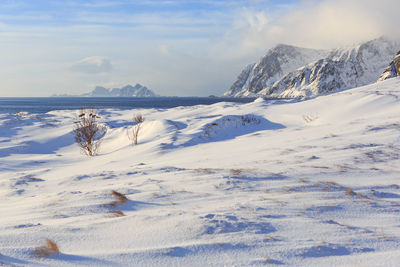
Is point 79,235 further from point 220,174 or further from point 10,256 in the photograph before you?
point 220,174

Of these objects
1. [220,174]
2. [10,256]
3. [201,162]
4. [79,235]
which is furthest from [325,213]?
[201,162]

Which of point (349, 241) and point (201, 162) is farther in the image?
point (201, 162)

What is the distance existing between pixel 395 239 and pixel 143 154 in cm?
1164

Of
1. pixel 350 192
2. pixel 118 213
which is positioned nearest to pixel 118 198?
pixel 118 213

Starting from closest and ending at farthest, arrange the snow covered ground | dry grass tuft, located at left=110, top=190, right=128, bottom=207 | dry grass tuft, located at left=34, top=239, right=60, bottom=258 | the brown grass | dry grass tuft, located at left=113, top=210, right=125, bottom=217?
dry grass tuft, located at left=34, top=239, right=60, bottom=258 → the snow covered ground → dry grass tuft, located at left=113, top=210, right=125, bottom=217 → dry grass tuft, located at left=110, top=190, right=128, bottom=207 → the brown grass

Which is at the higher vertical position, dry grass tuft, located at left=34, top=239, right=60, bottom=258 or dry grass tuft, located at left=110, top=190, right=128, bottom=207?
dry grass tuft, located at left=34, top=239, right=60, bottom=258

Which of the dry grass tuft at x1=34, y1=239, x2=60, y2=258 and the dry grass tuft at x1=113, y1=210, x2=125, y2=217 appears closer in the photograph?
the dry grass tuft at x1=34, y1=239, x2=60, y2=258

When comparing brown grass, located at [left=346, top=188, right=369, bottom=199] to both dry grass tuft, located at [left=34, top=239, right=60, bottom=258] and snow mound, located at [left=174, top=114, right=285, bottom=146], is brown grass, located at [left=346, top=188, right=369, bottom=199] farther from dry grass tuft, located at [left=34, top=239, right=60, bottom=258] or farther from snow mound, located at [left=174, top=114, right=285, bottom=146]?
snow mound, located at [left=174, top=114, right=285, bottom=146]

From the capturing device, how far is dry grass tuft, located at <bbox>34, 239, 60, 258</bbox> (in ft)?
10.3

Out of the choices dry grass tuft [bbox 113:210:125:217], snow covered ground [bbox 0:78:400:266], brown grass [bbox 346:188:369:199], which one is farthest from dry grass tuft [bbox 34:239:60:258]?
brown grass [bbox 346:188:369:199]

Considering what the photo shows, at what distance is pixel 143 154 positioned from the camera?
1423 centimetres

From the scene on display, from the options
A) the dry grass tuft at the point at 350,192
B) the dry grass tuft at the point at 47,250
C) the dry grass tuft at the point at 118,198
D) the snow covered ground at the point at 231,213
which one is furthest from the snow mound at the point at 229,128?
the dry grass tuft at the point at 47,250

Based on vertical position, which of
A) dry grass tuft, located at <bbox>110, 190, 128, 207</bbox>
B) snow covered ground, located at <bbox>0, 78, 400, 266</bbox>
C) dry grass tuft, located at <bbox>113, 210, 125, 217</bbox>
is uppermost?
snow covered ground, located at <bbox>0, 78, 400, 266</bbox>

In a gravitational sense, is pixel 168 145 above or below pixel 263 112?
below
